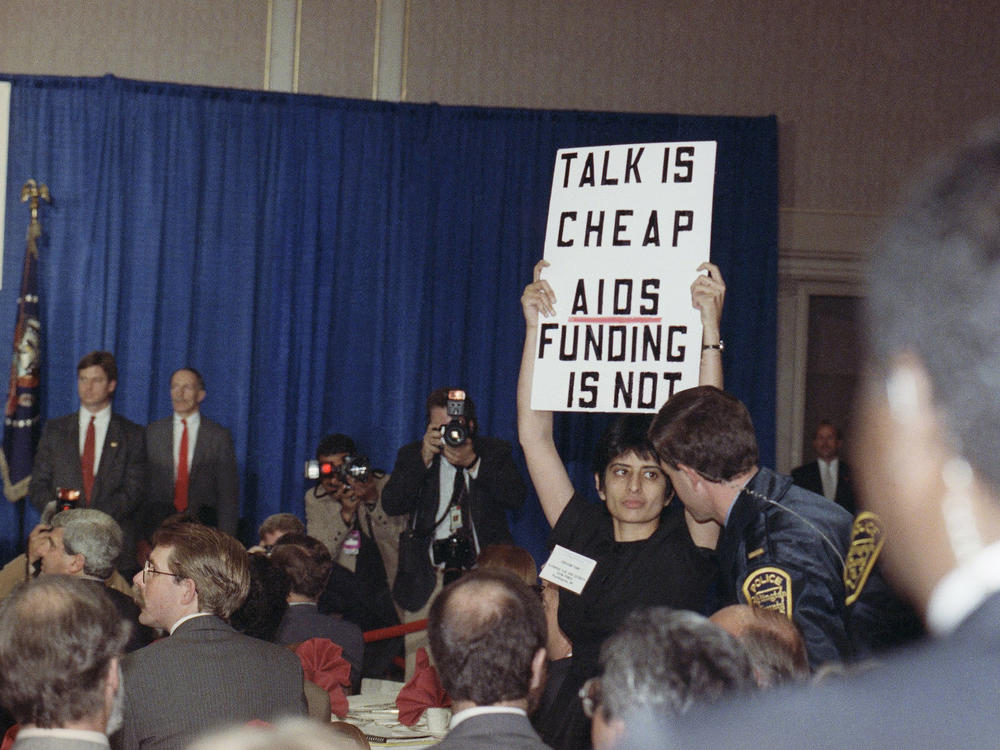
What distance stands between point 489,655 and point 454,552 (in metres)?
3.32

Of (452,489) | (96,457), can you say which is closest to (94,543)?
(452,489)

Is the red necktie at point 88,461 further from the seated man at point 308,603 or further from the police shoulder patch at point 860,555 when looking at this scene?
the police shoulder patch at point 860,555

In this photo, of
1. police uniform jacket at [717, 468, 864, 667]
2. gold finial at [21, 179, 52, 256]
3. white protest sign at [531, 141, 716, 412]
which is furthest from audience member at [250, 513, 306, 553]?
gold finial at [21, 179, 52, 256]

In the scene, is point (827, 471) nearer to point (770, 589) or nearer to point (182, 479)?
point (182, 479)

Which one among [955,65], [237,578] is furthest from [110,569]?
[955,65]

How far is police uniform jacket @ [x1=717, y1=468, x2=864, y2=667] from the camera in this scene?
2.29 m

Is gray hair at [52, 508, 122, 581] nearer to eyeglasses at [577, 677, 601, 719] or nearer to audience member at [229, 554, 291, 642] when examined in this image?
audience member at [229, 554, 291, 642]

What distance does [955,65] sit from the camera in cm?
838

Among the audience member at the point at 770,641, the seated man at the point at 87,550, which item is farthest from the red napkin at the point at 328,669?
the audience member at the point at 770,641

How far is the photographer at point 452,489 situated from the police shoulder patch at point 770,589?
289 cm

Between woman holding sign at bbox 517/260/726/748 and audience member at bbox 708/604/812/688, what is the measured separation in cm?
102

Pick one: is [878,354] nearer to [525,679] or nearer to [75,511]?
[525,679]

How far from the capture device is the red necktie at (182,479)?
667cm

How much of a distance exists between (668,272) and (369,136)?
462cm
